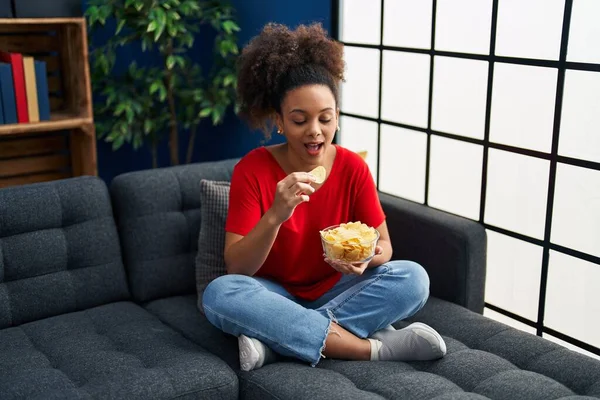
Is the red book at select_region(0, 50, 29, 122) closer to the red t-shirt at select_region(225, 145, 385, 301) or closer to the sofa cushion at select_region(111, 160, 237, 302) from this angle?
the sofa cushion at select_region(111, 160, 237, 302)

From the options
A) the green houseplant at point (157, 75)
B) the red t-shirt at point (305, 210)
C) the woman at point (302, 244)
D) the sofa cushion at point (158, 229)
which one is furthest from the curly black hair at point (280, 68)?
the green houseplant at point (157, 75)

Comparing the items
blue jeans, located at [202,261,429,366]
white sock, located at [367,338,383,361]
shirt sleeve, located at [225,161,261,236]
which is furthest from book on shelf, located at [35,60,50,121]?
white sock, located at [367,338,383,361]

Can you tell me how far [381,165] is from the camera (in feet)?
10.2

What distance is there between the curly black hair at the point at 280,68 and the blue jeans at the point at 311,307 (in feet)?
1.72

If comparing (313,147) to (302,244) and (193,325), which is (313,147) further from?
(193,325)

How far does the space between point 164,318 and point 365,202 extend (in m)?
0.74

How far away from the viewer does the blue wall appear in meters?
3.27

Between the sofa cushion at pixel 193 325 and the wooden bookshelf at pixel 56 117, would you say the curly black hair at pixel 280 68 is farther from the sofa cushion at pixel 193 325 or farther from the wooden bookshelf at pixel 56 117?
the wooden bookshelf at pixel 56 117

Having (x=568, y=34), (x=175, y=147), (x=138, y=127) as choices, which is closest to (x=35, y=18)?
(x=138, y=127)

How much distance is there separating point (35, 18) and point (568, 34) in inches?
82.1

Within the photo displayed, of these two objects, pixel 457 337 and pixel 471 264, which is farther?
pixel 471 264

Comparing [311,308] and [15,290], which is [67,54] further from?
[311,308]

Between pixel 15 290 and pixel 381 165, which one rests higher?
pixel 381 165

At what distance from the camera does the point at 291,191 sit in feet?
6.14
